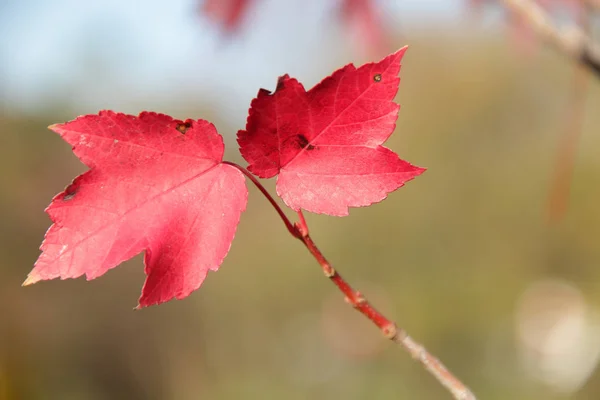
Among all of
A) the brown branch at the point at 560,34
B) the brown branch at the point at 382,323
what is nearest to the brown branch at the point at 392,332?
the brown branch at the point at 382,323

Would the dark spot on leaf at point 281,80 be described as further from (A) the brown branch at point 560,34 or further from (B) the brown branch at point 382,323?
(A) the brown branch at point 560,34

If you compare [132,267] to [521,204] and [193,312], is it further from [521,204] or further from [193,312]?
[521,204]

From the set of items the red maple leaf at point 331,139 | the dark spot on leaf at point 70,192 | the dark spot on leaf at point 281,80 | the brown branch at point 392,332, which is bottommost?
the brown branch at point 392,332

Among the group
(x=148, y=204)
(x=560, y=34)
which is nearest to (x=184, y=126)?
(x=148, y=204)

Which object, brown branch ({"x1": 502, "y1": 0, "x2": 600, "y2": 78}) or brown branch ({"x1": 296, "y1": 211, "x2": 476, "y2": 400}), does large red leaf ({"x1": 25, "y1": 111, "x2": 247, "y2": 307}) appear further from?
brown branch ({"x1": 502, "y1": 0, "x2": 600, "y2": 78})

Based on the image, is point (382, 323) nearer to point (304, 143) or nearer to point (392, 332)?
point (392, 332)

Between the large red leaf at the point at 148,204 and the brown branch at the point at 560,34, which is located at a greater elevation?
the large red leaf at the point at 148,204

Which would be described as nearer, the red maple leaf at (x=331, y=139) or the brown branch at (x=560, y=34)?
the red maple leaf at (x=331, y=139)

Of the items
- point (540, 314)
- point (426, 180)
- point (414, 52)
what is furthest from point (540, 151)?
point (414, 52)

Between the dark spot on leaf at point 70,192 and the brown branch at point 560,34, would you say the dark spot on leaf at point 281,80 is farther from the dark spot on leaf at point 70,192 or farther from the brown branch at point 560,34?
the brown branch at point 560,34
